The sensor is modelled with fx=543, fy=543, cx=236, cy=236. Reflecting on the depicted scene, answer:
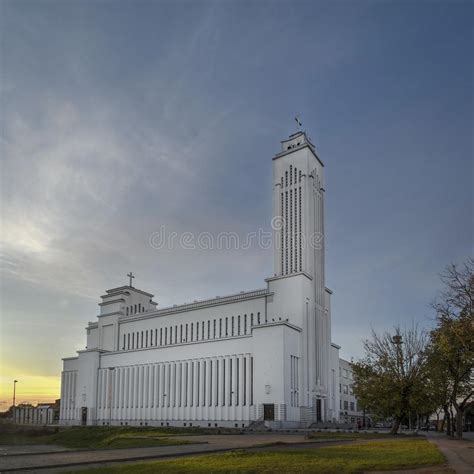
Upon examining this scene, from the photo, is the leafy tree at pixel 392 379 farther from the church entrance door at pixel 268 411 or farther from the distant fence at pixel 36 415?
→ the distant fence at pixel 36 415

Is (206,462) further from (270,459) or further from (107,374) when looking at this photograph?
(107,374)

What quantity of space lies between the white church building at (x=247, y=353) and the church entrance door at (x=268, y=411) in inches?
4.5

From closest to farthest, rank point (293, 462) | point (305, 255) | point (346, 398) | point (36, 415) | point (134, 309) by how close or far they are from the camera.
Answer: point (293, 462) < point (305, 255) < point (134, 309) < point (346, 398) < point (36, 415)

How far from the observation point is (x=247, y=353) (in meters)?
69.3

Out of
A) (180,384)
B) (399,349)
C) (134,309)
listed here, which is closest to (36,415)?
(134,309)

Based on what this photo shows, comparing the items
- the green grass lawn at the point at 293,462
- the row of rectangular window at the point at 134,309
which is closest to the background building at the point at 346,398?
the row of rectangular window at the point at 134,309

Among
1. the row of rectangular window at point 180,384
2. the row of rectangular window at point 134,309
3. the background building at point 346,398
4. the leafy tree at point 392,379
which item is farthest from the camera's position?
the background building at point 346,398

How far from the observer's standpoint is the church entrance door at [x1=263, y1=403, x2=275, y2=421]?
62559 millimetres

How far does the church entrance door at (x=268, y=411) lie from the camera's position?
6256 centimetres

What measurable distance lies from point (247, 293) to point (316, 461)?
192 feet

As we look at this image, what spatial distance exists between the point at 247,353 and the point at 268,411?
8.54m

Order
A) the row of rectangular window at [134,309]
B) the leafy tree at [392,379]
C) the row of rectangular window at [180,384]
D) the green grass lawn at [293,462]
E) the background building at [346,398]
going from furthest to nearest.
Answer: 1. the background building at [346,398]
2. the row of rectangular window at [134,309]
3. the row of rectangular window at [180,384]
4. the leafy tree at [392,379]
5. the green grass lawn at [293,462]

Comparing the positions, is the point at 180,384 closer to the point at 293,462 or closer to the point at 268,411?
the point at 268,411

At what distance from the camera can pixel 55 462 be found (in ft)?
62.8
